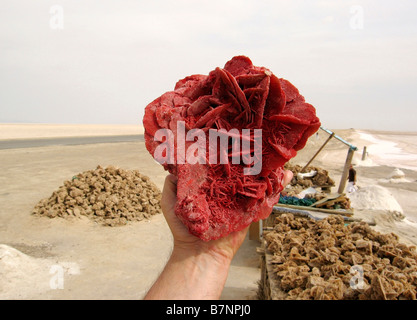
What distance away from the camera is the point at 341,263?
12.9ft

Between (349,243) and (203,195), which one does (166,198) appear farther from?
(349,243)

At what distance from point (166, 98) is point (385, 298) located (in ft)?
8.94

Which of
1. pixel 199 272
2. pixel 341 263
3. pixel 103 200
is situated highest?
pixel 199 272

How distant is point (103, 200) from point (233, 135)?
682 cm

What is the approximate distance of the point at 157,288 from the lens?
184 centimetres


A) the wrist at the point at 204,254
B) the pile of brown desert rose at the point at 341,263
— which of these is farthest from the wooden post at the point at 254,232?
the wrist at the point at 204,254

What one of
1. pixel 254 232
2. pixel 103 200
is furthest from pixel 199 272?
pixel 103 200

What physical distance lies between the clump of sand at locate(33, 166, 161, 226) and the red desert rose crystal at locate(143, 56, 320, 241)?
622 cm

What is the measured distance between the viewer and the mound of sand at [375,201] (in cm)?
983

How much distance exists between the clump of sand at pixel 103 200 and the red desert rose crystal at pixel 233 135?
20.4 feet

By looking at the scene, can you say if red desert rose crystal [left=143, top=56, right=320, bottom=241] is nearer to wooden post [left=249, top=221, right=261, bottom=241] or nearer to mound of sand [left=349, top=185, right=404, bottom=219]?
wooden post [left=249, top=221, right=261, bottom=241]

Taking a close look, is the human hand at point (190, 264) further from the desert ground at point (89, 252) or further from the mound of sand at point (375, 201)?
the mound of sand at point (375, 201)

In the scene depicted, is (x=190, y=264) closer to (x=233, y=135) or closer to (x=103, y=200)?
(x=233, y=135)
